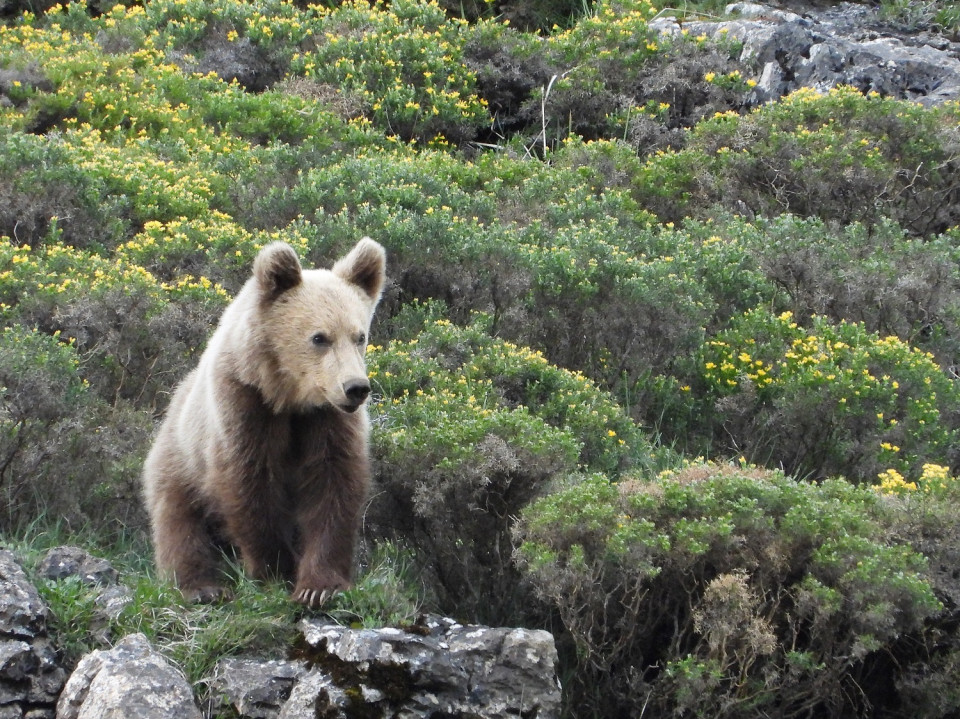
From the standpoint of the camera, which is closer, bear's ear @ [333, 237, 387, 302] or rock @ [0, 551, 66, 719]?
rock @ [0, 551, 66, 719]

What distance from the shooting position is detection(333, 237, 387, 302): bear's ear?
17.8 ft

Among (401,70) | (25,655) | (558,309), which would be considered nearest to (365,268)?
(25,655)

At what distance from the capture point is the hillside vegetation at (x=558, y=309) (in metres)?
5.22

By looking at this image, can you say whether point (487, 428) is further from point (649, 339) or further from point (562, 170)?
point (562, 170)

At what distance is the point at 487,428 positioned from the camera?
19.1ft

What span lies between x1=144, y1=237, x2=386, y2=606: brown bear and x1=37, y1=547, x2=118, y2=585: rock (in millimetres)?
242

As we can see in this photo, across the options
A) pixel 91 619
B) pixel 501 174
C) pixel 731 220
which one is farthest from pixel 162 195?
pixel 91 619

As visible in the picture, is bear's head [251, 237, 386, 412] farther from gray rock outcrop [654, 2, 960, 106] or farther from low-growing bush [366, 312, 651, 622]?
gray rock outcrop [654, 2, 960, 106]

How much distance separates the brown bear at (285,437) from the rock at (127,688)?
61 cm

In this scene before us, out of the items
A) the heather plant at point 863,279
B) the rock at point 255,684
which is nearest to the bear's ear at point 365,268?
the rock at point 255,684

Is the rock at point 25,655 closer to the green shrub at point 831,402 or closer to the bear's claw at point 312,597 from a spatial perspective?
the bear's claw at point 312,597

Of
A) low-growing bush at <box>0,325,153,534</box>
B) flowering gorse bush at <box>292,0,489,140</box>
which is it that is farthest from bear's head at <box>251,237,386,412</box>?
flowering gorse bush at <box>292,0,489,140</box>

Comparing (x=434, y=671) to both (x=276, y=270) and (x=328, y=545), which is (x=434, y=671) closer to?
(x=328, y=545)

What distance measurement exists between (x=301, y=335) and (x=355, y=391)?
42cm
